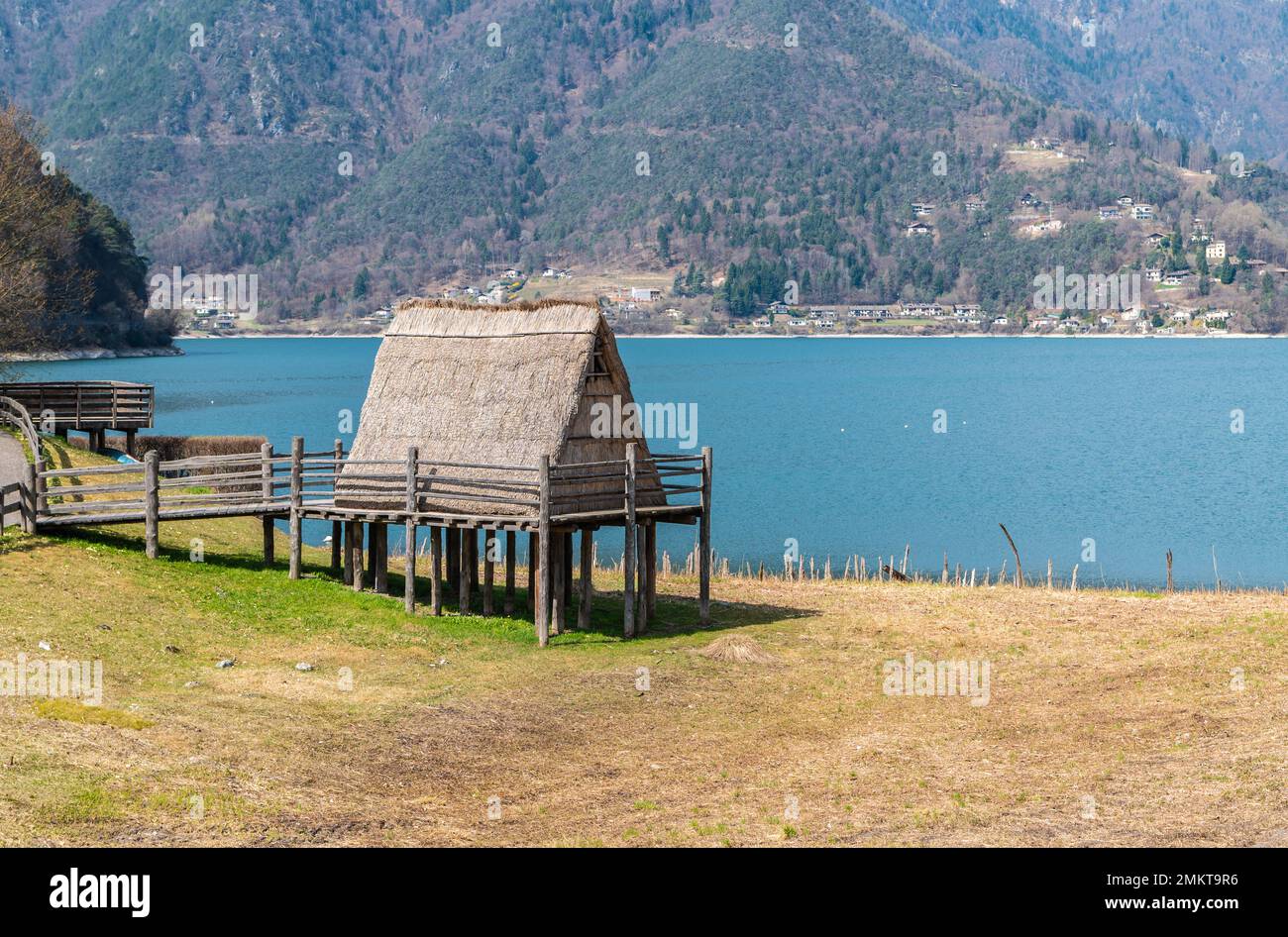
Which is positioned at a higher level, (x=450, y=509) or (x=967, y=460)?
(x=450, y=509)

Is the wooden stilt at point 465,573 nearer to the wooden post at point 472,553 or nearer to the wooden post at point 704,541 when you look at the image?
the wooden post at point 472,553

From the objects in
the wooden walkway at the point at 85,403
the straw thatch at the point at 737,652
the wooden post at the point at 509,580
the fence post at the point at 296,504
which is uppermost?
the wooden walkway at the point at 85,403

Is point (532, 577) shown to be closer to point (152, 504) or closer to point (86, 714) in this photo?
point (152, 504)

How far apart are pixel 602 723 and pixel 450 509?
866 centimetres

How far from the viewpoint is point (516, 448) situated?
31.2 metres

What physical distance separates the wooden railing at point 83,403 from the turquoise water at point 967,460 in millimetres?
7526

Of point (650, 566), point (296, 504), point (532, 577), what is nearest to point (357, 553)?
point (296, 504)

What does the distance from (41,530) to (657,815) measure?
17.8 m

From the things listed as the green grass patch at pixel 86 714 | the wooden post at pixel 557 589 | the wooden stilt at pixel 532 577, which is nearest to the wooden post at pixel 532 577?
the wooden stilt at pixel 532 577

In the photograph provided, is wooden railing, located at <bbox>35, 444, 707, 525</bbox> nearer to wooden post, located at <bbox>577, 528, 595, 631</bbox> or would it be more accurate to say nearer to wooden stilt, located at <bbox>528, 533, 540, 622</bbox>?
wooden post, located at <bbox>577, 528, 595, 631</bbox>

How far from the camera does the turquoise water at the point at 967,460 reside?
61.5m

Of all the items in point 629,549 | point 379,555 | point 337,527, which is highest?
point 629,549

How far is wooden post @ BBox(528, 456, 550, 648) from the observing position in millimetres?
29422

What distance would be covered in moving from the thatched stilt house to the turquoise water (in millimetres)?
20471
